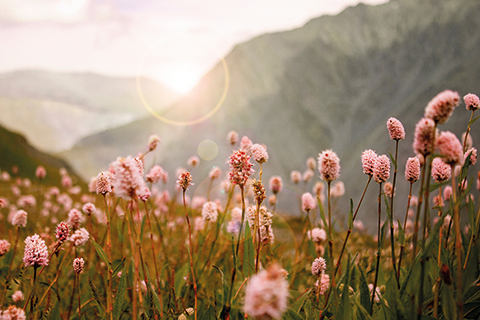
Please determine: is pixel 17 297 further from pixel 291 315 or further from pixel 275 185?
pixel 275 185

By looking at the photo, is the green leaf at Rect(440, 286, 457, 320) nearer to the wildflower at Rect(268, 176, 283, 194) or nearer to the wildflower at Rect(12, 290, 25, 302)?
the wildflower at Rect(268, 176, 283, 194)

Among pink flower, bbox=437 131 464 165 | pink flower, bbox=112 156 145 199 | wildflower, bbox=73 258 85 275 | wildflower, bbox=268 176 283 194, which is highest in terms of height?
wildflower, bbox=268 176 283 194

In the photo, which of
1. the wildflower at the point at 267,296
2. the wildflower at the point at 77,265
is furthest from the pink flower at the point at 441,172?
the wildflower at the point at 77,265

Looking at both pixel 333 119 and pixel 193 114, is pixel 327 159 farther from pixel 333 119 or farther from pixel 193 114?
pixel 193 114

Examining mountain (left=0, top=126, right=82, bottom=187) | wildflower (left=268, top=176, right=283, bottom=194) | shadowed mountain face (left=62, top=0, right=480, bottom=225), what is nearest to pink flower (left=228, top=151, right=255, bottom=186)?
wildflower (left=268, top=176, right=283, bottom=194)

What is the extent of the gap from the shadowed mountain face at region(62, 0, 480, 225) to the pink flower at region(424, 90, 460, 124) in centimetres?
948

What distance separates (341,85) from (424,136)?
17941mm

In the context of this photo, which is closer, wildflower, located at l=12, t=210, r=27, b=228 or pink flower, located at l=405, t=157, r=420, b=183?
pink flower, located at l=405, t=157, r=420, b=183

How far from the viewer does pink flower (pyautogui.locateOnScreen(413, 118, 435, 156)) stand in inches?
31.3

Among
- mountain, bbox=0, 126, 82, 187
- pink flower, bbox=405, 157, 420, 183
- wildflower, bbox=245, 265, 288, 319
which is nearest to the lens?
wildflower, bbox=245, 265, 288, 319

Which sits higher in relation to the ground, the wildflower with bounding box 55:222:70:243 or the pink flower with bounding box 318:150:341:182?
the pink flower with bounding box 318:150:341:182

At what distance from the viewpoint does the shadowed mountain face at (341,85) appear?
1215cm

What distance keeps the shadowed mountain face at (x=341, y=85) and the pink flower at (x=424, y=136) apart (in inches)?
373

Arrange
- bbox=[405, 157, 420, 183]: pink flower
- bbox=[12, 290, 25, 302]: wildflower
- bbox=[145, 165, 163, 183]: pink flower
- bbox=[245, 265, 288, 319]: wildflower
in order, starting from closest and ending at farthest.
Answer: bbox=[245, 265, 288, 319]: wildflower < bbox=[405, 157, 420, 183]: pink flower < bbox=[12, 290, 25, 302]: wildflower < bbox=[145, 165, 163, 183]: pink flower
